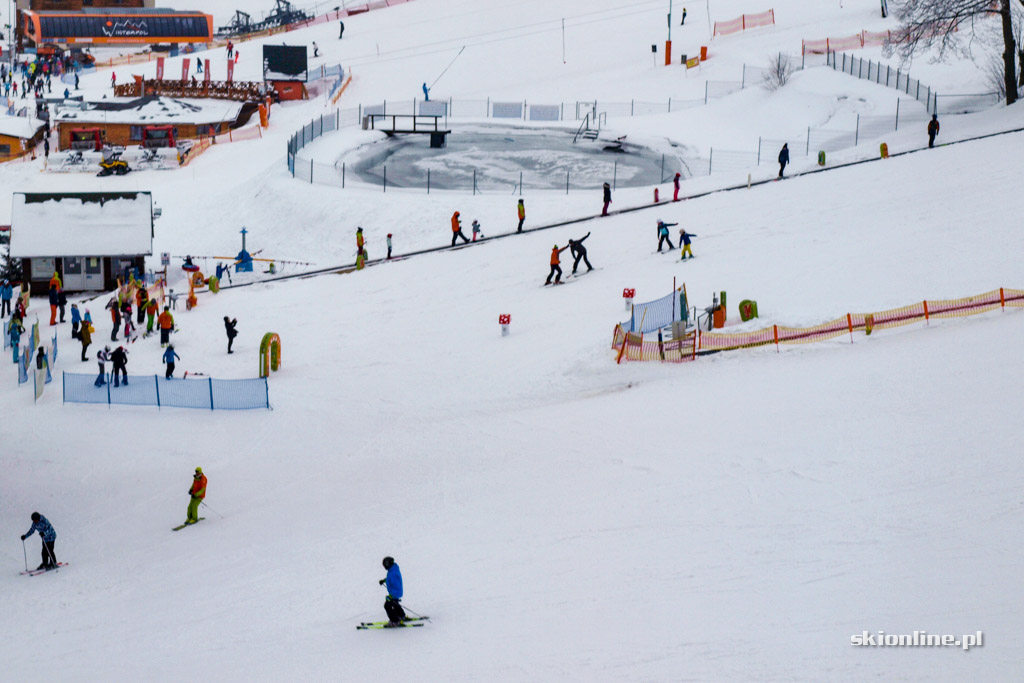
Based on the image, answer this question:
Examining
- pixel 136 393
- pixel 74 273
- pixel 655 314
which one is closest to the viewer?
pixel 136 393

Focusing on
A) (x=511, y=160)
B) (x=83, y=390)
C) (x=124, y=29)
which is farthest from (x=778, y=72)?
(x=124, y=29)

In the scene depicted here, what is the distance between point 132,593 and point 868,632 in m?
10.7

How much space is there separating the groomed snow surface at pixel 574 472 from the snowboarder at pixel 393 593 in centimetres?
27

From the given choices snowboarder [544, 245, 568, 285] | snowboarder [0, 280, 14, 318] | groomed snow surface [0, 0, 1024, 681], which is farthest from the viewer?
snowboarder [0, 280, 14, 318]

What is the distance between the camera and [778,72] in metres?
55.8

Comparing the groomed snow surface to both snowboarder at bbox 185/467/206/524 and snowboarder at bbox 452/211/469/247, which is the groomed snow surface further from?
snowboarder at bbox 452/211/469/247

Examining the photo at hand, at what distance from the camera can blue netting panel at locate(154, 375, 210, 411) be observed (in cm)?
2662

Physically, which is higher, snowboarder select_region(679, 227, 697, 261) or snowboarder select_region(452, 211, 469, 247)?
snowboarder select_region(452, 211, 469, 247)

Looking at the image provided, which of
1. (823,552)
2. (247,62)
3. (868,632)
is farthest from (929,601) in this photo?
(247,62)

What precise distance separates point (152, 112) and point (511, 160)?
2303 cm

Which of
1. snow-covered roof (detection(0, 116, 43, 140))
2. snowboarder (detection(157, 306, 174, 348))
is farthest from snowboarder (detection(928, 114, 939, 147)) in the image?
snow-covered roof (detection(0, 116, 43, 140))

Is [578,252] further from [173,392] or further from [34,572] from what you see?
[34,572]

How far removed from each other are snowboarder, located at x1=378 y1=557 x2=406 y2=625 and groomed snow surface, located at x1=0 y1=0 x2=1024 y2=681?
267 millimetres

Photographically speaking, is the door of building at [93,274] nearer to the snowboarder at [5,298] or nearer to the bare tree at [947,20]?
the snowboarder at [5,298]
